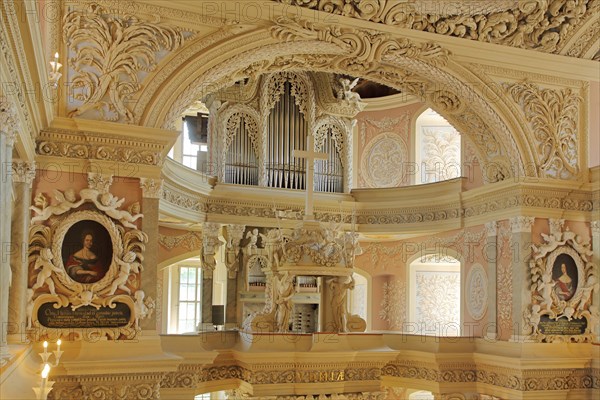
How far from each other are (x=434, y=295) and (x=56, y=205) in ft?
32.0

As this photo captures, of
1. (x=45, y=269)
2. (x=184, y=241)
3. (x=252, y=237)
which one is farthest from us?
(x=184, y=241)

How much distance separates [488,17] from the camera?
1149cm

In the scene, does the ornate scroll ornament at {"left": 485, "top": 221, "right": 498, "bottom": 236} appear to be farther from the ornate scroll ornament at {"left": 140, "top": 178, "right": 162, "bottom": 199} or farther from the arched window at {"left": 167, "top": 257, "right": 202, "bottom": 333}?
the arched window at {"left": 167, "top": 257, "right": 202, "bottom": 333}

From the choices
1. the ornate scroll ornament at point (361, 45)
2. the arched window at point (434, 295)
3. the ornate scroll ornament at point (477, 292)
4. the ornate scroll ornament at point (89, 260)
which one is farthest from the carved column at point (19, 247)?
the arched window at point (434, 295)

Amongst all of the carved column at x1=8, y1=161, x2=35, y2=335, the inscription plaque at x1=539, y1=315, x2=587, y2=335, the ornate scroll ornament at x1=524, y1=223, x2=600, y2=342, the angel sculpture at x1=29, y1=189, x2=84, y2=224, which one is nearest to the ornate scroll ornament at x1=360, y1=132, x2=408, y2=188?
the ornate scroll ornament at x1=524, y1=223, x2=600, y2=342

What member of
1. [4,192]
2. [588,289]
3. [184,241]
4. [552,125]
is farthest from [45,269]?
[588,289]

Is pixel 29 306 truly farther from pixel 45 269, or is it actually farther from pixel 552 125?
pixel 552 125

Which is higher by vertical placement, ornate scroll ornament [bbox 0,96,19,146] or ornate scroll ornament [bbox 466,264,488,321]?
ornate scroll ornament [bbox 0,96,19,146]

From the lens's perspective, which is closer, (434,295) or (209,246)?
(209,246)

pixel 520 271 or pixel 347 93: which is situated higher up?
pixel 347 93

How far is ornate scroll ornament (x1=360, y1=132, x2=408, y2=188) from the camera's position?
53.9ft

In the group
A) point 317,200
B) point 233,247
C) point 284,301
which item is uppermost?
point 317,200

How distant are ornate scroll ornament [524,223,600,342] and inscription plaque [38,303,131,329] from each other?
6.31 meters

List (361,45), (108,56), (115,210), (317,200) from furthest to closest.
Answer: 1. (317,200)
2. (361,45)
3. (108,56)
4. (115,210)
